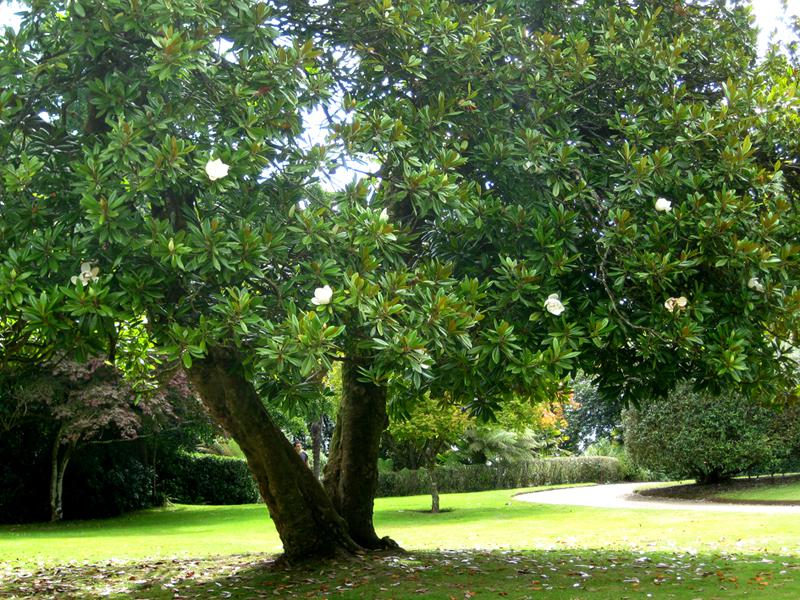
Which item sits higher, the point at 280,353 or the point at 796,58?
the point at 796,58

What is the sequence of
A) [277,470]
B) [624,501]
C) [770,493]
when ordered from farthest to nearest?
[624,501], [770,493], [277,470]

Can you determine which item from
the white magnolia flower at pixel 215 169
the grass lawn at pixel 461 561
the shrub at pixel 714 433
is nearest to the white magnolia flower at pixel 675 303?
the grass lawn at pixel 461 561

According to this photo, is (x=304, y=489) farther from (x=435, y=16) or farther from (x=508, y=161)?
(x=435, y=16)

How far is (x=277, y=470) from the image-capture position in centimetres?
947

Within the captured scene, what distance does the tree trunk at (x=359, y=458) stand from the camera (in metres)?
10.6

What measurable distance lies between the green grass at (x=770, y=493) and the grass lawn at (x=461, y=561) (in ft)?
13.6

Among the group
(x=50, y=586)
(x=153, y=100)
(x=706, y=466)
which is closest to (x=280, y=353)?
(x=153, y=100)

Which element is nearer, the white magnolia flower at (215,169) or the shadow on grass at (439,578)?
the white magnolia flower at (215,169)

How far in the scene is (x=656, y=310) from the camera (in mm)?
7070

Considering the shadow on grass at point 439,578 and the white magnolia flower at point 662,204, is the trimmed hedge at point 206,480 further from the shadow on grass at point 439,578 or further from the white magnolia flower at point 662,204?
the white magnolia flower at point 662,204

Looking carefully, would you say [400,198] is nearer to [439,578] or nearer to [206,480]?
[439,578]

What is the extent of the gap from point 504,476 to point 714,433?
524 inches

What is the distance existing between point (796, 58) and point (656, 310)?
7.41 metres

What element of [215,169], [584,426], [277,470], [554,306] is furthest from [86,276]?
[584,426]
